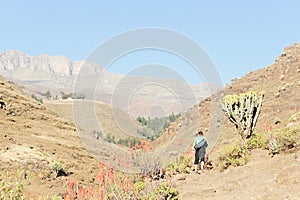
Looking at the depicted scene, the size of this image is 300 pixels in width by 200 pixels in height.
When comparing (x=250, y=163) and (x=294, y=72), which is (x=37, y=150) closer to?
(x=250, y=163)

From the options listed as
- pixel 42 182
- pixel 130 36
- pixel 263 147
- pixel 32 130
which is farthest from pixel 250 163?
pixel 32 130

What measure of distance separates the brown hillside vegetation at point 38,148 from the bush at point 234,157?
6.72 metres

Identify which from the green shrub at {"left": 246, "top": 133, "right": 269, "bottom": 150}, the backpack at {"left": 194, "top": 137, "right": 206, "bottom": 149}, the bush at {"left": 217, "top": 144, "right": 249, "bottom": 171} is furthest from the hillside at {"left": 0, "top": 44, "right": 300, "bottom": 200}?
the backpack at {"left": 194, "top": 137, "right": 206, "bottom": 149}

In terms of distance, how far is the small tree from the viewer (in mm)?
14164

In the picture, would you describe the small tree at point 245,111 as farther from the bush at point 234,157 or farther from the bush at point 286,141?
the bush at point 286,141

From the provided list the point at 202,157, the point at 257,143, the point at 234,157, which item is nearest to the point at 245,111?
the point at 257,143

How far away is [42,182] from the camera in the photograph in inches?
676

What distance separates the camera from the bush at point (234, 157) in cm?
1192

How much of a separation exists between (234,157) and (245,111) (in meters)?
2.45

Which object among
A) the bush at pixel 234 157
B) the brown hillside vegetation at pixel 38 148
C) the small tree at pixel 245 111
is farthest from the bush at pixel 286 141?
the brown hillside vegetation at pixel 38 148

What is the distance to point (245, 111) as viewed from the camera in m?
14.3

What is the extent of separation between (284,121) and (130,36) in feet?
45.7

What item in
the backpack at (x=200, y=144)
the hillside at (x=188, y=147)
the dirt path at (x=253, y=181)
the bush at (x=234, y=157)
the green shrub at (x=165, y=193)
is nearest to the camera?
the green shrub at (x=165, y=193)

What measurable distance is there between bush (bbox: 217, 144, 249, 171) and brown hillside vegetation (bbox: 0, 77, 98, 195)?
672cm
